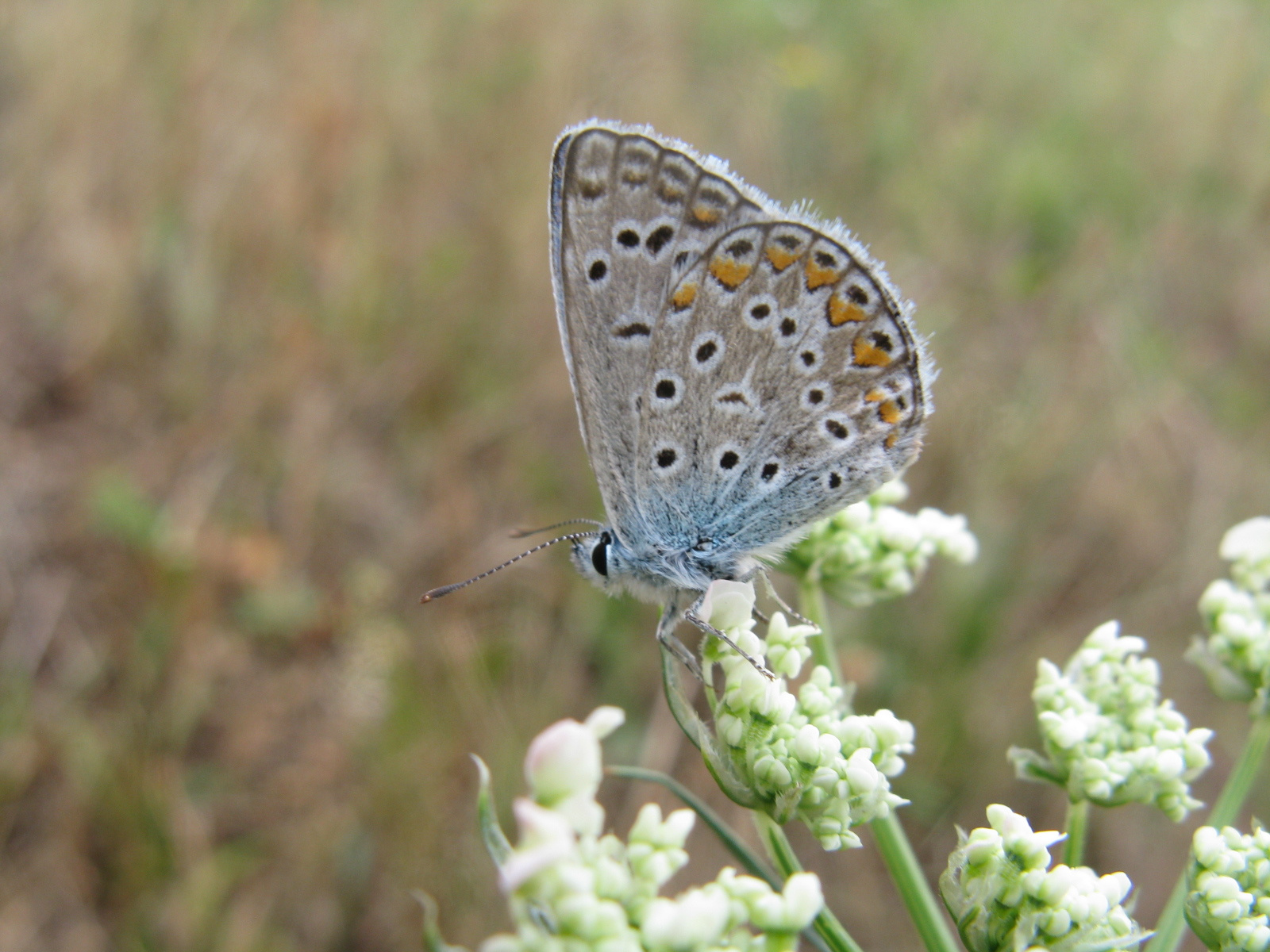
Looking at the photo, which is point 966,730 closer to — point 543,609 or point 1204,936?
point 543,609

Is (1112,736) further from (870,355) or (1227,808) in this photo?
(870,355)

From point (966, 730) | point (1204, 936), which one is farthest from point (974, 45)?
point (1204, 936)

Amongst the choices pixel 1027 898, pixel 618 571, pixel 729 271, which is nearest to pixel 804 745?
pixel 1027 898

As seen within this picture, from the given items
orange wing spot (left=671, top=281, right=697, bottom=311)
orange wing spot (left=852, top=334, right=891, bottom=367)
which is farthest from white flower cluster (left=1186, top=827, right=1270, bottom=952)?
orange wing spot (left=671, top=281, right=697, bottom=311)

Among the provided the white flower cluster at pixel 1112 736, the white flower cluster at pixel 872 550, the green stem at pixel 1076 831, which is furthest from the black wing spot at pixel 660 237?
the green stem at pixel 1076 831

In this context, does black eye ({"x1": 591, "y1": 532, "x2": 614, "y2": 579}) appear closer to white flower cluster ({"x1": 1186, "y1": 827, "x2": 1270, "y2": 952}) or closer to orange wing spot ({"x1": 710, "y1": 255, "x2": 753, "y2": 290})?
orange wing spot ({"x1": 710, "y1": 255, "x2": 753, "y2": 290})

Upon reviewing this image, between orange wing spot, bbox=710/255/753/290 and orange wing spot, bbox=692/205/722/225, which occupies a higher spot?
orange wing spot, bbox=692/205/722/225
